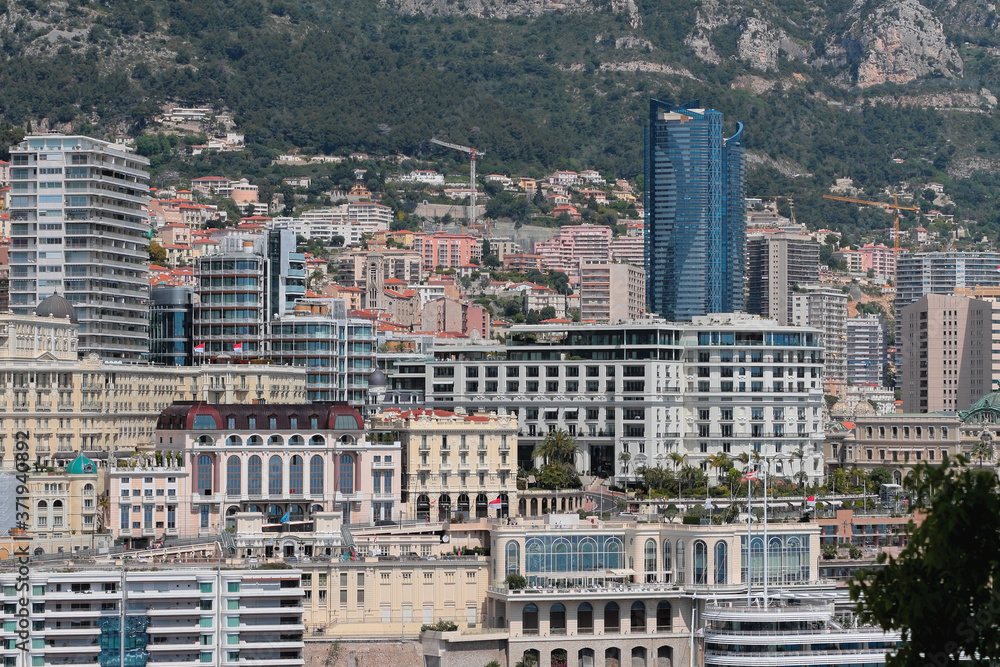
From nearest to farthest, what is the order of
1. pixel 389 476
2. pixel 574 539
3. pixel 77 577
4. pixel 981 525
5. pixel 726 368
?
pixel 981 525 → pixel 77 577 → pixel 574 539 → pixel 389 476 → pixel 726 368

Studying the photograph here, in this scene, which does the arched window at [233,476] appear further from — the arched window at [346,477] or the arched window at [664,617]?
the arched window at [664,617]

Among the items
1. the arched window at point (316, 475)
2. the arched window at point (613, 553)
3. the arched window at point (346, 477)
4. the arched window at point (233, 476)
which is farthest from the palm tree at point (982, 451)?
the arched window at point (233, 476)

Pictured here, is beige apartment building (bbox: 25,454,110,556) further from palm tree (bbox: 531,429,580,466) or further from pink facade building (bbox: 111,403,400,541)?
palm tree (bbox: 531,429,580,466)

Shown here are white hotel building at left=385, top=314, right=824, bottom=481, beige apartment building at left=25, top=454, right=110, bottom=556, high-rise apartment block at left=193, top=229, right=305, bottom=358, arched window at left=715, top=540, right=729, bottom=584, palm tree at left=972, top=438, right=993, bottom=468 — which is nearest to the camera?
arched window at left=715, top=540, right=729, bottom=584

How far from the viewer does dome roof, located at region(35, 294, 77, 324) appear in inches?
6521

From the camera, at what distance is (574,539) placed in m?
131

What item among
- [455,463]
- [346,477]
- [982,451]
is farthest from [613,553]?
[982,451]

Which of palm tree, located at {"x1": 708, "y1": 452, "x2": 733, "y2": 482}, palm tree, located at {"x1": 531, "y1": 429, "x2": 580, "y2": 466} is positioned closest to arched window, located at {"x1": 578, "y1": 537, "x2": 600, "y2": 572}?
palm tree, located at {"x1": 531, "y1": 429, "x2": 580, "y2": 466}

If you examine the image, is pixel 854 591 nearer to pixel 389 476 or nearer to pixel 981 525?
pixel 981 525

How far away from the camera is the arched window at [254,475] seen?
478ft

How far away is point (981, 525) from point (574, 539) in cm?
7668

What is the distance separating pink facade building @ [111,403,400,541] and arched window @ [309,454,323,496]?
0.07 metres

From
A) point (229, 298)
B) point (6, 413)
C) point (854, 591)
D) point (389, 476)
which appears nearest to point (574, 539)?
point (389, 476)

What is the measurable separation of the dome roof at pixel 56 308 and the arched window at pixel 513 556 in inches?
1940
